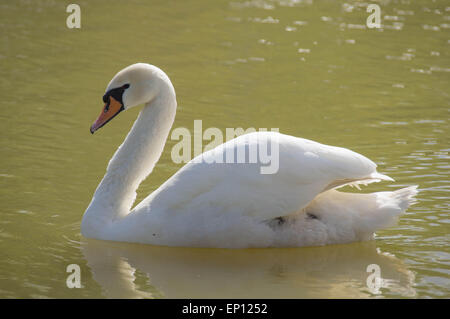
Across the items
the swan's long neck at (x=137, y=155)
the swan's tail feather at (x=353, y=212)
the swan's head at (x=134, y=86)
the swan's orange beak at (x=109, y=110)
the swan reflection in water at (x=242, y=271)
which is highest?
the swan's head at (x=134, y=86)

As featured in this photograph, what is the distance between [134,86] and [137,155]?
0.69 metres

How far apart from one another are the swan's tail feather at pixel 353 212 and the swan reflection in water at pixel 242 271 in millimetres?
249

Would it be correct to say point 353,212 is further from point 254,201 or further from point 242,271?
point 242,271

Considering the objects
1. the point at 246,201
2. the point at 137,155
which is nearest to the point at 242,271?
the point at 246,201

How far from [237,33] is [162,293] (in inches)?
420

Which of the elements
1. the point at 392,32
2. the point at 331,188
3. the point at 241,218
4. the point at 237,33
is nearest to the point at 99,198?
the point at 241,218

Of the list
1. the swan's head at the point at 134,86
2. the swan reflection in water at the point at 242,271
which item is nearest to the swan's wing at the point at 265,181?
the swan reflection in water at the point at 242,271

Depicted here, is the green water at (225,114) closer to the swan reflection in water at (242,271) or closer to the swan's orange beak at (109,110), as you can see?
the swan reflection in water at (242,271)

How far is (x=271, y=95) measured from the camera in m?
13.2

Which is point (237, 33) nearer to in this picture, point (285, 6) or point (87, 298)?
point (285, 6)

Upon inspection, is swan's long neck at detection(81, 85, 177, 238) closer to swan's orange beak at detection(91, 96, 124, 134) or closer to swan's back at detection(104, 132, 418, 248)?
swan's orange beak at detection(91, 96, 124, 134)

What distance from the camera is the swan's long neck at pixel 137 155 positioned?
26.7 ft

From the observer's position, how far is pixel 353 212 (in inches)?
303

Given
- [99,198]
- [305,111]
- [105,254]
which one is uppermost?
[305,111]
